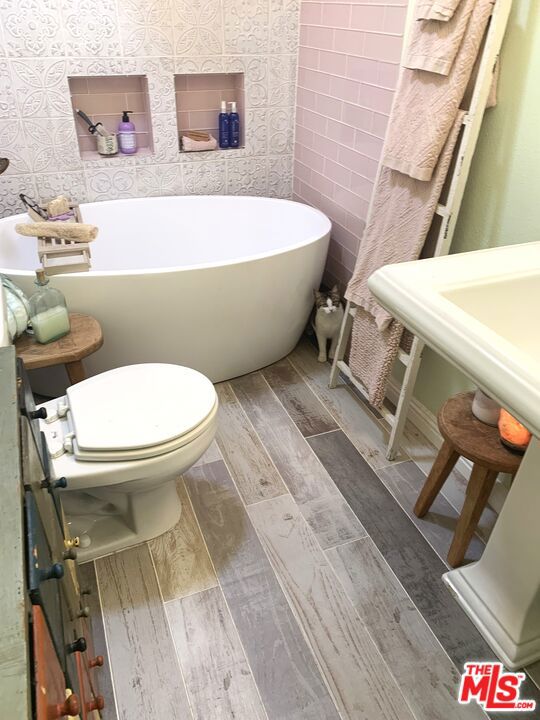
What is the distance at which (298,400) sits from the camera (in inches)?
95.6

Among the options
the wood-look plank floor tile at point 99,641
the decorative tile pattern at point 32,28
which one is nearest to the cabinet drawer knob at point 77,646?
the wood-look plank floor tile at point 99,641

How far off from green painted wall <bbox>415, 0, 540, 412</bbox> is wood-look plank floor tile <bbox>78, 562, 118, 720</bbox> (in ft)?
5.02

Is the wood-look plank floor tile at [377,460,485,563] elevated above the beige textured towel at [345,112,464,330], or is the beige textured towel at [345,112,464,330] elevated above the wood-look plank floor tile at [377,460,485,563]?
the beige textured towel at [345,112,464,330]

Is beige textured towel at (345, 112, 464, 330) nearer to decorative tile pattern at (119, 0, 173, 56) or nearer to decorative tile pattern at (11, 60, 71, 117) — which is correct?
decorative tile pattern at (119, 0, 173, 56)

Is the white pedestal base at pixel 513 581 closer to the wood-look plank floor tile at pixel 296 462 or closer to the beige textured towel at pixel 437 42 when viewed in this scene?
the wood-look plank floor tile at pixel 296 462

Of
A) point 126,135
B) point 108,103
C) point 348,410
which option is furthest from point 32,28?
point 348,410

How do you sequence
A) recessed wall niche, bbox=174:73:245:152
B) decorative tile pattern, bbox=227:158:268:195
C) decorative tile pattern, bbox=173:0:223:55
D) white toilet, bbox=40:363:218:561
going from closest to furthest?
white toilet, bbox=40:363:218:561 < decorative tile pattern, bbox=173:0:223:55 < recessed wall niche, bbox=174:73:245:152 < decorative tile pattern, bbox=227:158:268:195

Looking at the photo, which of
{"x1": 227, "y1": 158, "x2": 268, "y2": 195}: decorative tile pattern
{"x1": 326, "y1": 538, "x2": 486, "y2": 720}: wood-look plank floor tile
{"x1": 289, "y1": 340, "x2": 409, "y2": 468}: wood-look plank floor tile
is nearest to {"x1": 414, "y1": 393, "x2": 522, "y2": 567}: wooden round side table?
{"x1": 326, "y1": 538, "x2": 486, "y2": 720}: wood-look plank floor tile

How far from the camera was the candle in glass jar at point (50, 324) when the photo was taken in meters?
1.87

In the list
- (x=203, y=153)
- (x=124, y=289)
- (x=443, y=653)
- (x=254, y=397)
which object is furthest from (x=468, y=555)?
(x=203, y=153)

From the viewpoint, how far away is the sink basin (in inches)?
32.5

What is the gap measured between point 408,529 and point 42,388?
152 centimetres

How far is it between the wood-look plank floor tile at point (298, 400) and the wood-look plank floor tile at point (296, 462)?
3cm

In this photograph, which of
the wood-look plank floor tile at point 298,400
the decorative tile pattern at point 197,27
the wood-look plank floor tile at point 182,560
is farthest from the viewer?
the decorative tile pattern at point 197,27
